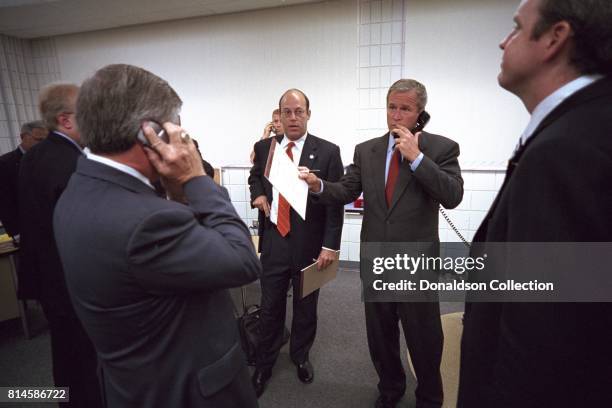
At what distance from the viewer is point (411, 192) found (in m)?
1.65

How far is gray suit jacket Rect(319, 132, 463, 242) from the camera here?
60.7 inches

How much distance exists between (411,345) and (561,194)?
1.31 m

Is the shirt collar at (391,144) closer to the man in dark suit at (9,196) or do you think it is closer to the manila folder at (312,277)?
the manila folder at (312,277)

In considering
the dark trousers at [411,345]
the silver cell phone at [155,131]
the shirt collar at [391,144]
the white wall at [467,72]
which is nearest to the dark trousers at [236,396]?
the silver cell phone at [155,131]

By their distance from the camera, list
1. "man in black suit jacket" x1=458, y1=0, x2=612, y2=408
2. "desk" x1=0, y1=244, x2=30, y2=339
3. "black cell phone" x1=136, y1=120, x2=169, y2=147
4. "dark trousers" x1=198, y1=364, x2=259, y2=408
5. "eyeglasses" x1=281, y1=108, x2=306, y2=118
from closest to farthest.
Result: "man in black suit jacket" x1=458, y1=0, x2=612, y2=408, "black cell phone" x1=136, y1=120, x2=169, y2=147, "dark trousers" x1=198, y1=364, x2=259, y2=408, "eyeglasses" x1=281, y1=108, x2=306, y2=118, "desk" x1=0, y1=244, x2=30, y2=339

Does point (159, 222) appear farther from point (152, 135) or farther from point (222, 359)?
point (222, 359)

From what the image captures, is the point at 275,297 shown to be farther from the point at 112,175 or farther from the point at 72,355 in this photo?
the point at 112,175

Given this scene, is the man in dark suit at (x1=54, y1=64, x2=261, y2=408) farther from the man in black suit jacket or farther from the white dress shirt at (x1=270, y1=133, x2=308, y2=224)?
the white dress shirt at (x1=270, y1=133, x2=308, y2=224)

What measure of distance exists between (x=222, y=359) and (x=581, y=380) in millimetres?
831

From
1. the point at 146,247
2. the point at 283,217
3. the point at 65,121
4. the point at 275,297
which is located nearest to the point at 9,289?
the point at 65,121

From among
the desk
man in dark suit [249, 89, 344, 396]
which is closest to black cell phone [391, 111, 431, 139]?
man in dark suit [249, 89, 344, 396]

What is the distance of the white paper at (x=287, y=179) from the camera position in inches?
67.3

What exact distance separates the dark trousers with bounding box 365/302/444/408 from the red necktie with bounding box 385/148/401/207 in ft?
1.84

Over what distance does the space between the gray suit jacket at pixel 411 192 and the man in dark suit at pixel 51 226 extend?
1.29 metres
